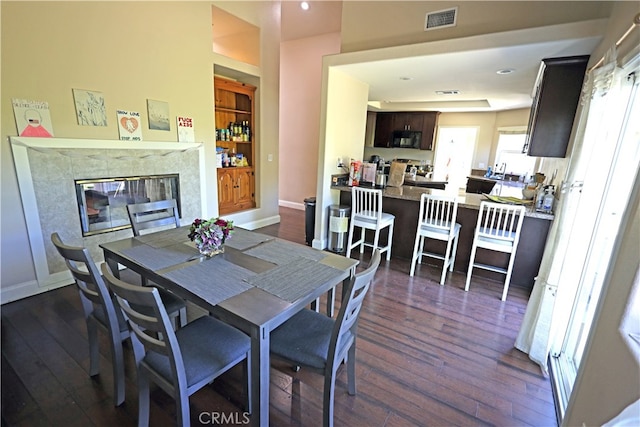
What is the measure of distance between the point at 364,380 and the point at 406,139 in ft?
22.6

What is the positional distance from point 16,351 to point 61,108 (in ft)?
6.70

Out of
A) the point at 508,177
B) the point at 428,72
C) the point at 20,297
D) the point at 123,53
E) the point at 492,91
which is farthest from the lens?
the point at 508,177

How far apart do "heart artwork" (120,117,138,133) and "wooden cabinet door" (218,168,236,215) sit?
4.77 ft

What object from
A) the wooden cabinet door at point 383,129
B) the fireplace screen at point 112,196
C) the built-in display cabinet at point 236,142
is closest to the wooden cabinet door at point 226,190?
the built-in display cabinet at point 236,142

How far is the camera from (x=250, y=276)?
62.7 inches

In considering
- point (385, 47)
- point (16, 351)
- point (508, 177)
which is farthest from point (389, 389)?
point (508, 177)

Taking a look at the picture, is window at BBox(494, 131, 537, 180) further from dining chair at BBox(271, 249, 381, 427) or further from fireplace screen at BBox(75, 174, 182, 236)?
fireplace screen at BBox(75, 174, 182, 236)

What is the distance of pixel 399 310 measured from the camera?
2.68 metres

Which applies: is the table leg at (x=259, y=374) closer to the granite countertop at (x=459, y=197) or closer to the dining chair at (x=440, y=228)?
the dining chair at (x=440, y=228)

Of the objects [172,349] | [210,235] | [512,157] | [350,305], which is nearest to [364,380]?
[350,305]

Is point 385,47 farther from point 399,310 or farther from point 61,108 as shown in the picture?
point 61,108

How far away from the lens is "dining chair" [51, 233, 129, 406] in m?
1.42

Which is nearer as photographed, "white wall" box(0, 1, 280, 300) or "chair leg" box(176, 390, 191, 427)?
"chair leg" box(176, 390, 191, 427)

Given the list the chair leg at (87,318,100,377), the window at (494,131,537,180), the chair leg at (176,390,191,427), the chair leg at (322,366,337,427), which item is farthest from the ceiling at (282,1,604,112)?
the chair leg at (87,318,100,377)
